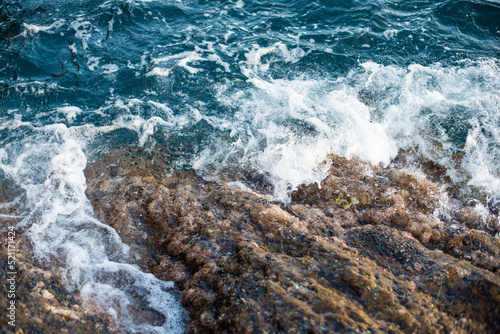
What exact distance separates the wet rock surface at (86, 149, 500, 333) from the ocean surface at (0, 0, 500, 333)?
39 centimetres

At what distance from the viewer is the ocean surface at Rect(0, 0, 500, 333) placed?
15.2ft

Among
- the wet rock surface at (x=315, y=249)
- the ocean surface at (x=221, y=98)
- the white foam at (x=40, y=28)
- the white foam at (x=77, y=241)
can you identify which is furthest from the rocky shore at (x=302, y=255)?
the white foam at (x=40, y=28)

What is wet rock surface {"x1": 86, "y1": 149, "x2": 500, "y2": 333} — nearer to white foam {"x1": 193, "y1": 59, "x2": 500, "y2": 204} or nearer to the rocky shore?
the rocky shore

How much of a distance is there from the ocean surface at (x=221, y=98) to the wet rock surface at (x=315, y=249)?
1.28 ft

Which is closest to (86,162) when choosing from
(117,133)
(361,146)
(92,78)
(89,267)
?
(117,133)

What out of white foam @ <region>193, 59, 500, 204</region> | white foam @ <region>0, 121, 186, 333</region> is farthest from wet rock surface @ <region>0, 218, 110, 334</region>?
white foam @ <region>193, 59, 500, 204</region>

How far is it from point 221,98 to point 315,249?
5.44 m

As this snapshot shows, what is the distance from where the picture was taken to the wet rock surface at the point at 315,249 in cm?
267

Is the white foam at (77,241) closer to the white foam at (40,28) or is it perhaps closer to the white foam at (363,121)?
the white foam at (363,121)

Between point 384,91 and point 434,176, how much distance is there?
2.92 m

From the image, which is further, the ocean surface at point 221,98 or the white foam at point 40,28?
the white foam at point 40,28

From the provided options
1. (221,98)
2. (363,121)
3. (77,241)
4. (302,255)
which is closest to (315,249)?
(302,255)

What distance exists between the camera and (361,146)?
6320mm

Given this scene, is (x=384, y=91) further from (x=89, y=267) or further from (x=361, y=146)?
(x=89, y=267)
